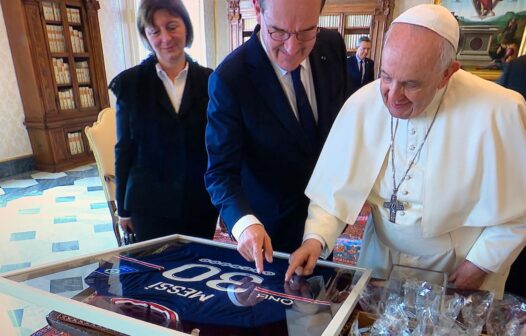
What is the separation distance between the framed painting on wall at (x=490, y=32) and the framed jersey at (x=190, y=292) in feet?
19.2

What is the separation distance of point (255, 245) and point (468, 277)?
0.64 metres

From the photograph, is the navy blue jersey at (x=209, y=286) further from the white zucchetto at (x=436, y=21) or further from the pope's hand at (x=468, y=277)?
the white zucchetto at (x=436, y=21)

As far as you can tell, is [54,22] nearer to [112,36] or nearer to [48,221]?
[112,36]

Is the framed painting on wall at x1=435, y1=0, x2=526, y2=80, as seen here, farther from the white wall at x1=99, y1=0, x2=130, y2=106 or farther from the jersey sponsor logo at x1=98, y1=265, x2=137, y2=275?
the jersey sponsor logo at x1=98, y1=265, x2=137, y2=275

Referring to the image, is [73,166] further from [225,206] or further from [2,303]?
[225,206]

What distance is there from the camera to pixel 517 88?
1.74 metres

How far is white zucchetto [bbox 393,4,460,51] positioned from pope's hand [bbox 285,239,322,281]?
26.1 inches

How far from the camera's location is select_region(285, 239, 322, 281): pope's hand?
42.3 inches

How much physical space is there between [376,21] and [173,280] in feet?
21.5

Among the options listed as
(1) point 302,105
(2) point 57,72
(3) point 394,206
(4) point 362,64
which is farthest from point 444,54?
(2) point 57,72

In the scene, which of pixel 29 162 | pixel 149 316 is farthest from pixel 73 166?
pixel 149 316

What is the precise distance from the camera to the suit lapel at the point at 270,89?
4.76 feet

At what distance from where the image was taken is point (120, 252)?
3.95 ft

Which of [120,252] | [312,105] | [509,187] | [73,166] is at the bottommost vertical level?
[73,166]
